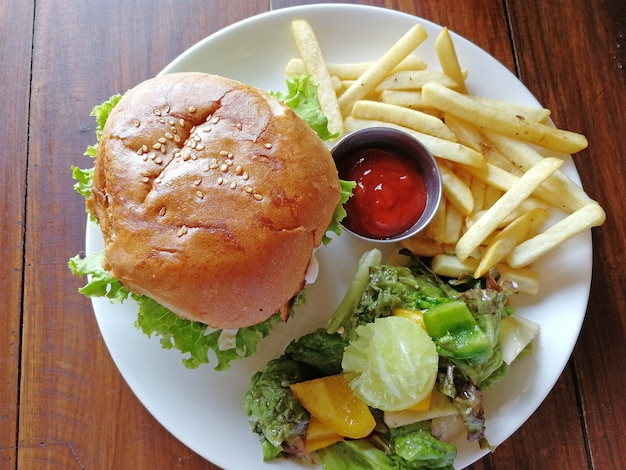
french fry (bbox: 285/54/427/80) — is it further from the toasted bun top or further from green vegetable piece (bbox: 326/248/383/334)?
green vegetable piece (bbox: 326/248/383/334)

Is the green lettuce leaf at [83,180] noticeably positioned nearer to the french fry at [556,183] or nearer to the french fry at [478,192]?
the french fry at [478,192]

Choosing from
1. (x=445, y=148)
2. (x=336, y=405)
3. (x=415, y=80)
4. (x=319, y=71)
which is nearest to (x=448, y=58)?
(x=415, y=80)

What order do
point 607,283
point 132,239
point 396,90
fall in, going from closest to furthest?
point 132,239 < point 396,90 < point 607,283

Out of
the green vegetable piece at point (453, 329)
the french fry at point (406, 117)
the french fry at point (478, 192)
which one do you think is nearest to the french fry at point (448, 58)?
the french fry at point (406, 117)

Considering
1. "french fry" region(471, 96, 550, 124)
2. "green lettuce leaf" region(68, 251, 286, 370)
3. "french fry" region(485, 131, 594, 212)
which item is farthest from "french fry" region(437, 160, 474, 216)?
"green lettuce leaf" region(68, 251, 286, 370)

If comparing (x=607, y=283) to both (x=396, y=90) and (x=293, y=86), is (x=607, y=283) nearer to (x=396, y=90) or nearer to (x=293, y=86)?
(x=396, y=90)

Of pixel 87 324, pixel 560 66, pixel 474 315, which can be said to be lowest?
pixel 87 324

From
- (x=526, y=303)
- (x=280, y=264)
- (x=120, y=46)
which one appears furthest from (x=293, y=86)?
(x=526, y=303)
